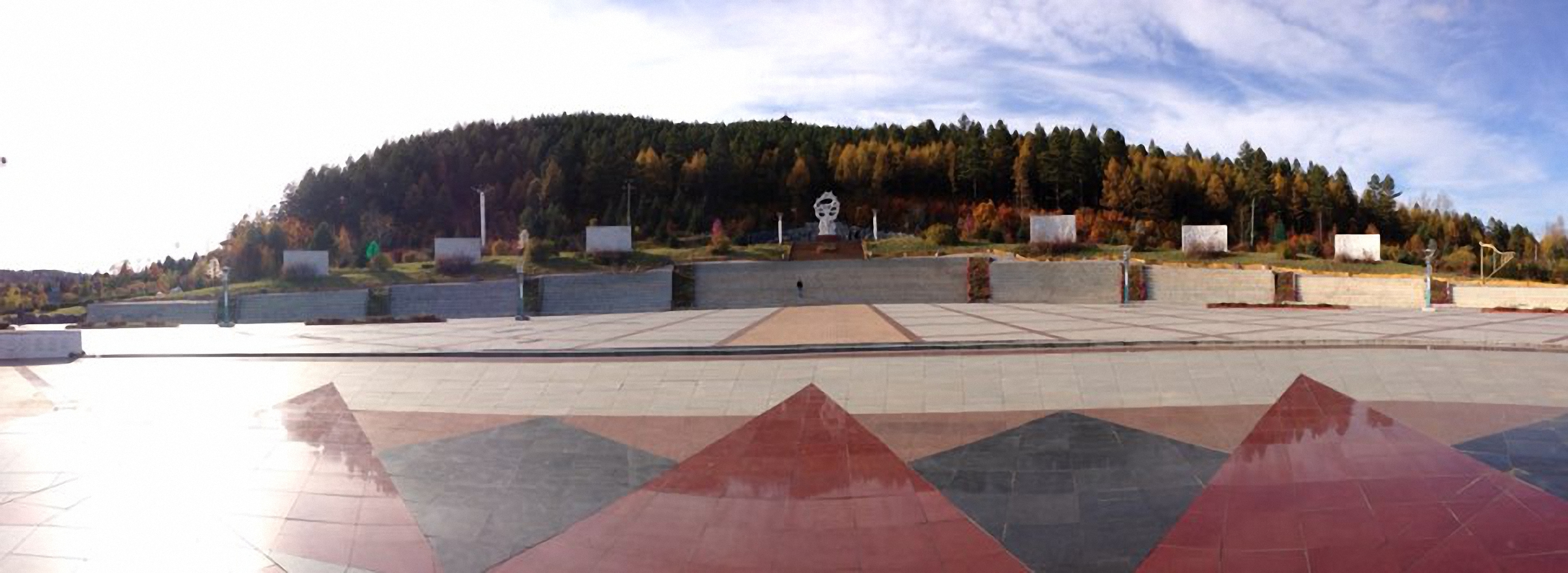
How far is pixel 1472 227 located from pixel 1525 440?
4765 cm

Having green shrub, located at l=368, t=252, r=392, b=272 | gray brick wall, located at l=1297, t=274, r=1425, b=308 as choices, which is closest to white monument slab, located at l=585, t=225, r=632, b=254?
green shrub, located at l=368, t=252, r=392, b=272

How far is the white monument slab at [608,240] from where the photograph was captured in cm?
2619

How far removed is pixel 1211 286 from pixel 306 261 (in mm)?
23822

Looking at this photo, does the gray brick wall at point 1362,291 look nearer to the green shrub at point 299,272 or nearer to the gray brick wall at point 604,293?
the gray brick wall at point 604,293

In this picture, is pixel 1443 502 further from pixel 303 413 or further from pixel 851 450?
pixel 303 413

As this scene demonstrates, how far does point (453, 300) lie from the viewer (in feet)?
64.3

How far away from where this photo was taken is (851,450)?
4707 mm

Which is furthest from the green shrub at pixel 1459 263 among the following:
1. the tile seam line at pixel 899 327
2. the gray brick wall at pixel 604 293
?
the gray brick wall at pixel 604 293

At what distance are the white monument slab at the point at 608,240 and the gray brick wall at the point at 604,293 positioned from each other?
12.3 ft

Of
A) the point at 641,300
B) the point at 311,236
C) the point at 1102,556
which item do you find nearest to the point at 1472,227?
the point at 641,300

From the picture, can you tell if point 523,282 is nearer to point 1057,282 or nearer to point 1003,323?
point 1003,323

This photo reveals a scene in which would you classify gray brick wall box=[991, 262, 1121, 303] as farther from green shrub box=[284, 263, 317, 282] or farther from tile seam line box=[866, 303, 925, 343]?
green shrub box=[284, 263, 317, 282]

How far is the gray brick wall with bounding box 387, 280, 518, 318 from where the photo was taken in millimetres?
19350

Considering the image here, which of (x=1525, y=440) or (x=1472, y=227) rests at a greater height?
(x=1472, y=227)
